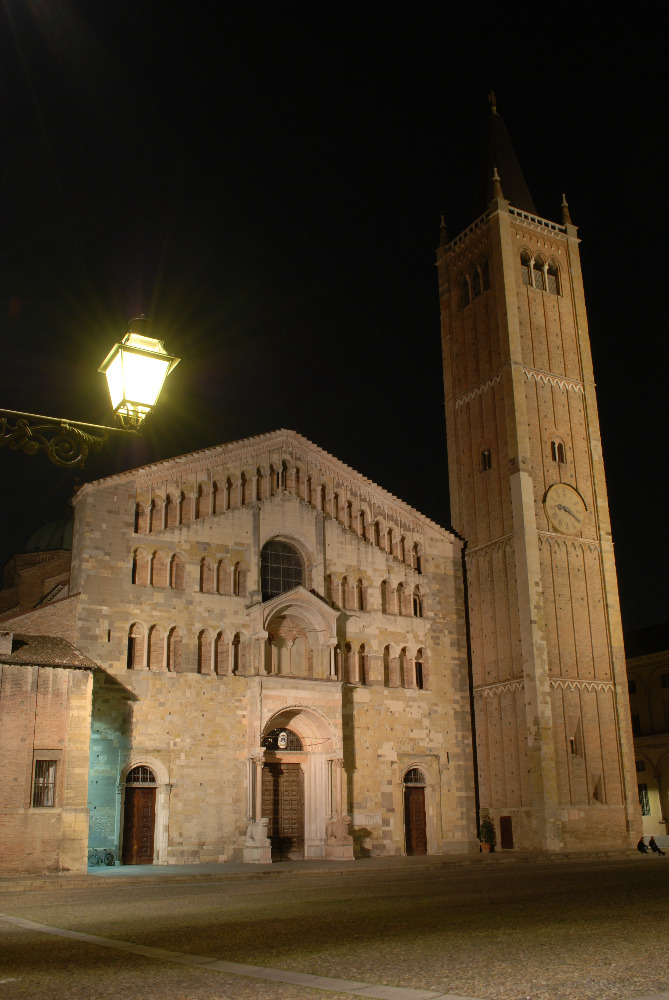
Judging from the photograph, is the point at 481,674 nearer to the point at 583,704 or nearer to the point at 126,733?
the point at 583,704

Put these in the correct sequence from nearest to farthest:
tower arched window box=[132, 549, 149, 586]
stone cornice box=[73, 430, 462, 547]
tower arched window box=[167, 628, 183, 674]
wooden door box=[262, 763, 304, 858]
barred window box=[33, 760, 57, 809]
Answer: barred window box=[33, 760, 57, 809] < tower arched window box=[167, 628, 183, 674] < tower arched window box=[132, 549, 149, 586] < wooden door box=[262, 763, 304, 858] < stone cornice box=[73, 430, 462, 547]

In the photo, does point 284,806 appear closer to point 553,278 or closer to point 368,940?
point 368,940

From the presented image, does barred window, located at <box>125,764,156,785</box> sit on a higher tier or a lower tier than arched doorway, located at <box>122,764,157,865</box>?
higher

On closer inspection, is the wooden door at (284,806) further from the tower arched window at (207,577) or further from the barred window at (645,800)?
the barred window at (645,800)

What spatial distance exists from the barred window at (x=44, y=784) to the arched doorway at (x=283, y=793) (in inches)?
319

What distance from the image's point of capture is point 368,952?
333 inches

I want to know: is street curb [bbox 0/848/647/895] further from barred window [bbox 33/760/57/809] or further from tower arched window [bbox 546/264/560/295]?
tower arched window [bbox 546/264/560/295]

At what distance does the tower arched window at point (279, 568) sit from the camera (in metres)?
31.8

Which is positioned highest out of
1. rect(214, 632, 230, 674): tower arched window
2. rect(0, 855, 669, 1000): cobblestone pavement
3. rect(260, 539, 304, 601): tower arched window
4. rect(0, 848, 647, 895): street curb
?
rect(260, 539, 304, 601): tower arched window

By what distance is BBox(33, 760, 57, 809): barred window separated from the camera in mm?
23469

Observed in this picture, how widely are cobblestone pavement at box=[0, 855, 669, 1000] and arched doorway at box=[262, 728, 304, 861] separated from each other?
43.0 feet

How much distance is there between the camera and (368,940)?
30.5ft

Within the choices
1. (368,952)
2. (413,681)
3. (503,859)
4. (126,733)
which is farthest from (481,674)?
(368,952)

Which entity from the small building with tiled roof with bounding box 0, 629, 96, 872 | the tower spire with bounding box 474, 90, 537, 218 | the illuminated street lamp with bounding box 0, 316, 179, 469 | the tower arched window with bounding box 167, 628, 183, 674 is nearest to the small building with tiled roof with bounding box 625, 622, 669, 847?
the tower spire with bounding box 474, 90, 537, 218
